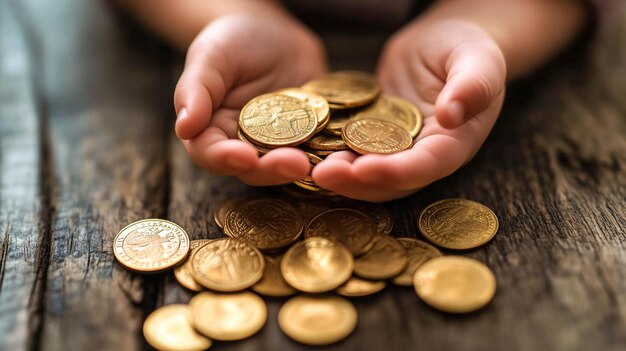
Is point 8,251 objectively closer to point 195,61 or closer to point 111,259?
point 111,259

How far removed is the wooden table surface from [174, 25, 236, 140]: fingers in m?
0.20

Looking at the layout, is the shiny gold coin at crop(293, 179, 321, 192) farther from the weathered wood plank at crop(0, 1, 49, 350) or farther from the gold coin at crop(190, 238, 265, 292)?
the weathered wood plank at crop(0, 1, 49, 350)

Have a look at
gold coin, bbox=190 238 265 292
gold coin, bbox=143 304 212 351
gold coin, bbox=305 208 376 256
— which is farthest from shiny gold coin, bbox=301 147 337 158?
gold coin, bbox=143 304 212 351

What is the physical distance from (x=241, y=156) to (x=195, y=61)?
25cm

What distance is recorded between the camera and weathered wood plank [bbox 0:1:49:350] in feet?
2.91

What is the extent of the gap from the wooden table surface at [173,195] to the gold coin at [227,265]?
2.0 inches

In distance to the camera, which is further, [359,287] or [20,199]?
[20,199]

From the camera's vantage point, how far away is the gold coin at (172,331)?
33.6 inches

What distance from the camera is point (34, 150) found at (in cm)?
124

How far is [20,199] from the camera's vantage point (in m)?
1.12

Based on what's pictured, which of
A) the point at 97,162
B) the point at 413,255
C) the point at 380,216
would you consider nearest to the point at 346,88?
the point at 380,216

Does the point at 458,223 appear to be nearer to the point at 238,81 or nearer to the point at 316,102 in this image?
the point at 316,102

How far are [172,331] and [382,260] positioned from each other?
0.34m

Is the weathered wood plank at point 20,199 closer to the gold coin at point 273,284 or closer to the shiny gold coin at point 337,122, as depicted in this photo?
the gold coin at point 273,284
